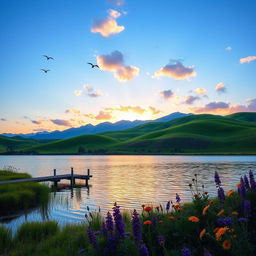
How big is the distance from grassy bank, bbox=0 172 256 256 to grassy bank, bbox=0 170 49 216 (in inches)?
333

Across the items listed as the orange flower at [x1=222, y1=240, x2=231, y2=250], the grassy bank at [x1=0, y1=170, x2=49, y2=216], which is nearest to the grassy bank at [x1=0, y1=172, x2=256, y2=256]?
the orange flower at [x1=222, y1=240, x2=231, y2=250]

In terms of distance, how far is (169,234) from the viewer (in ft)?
24.3

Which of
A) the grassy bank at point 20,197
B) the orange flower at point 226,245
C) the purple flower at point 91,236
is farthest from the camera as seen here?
the grassy bank at point 20,197

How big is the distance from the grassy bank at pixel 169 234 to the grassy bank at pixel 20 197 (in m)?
8.45

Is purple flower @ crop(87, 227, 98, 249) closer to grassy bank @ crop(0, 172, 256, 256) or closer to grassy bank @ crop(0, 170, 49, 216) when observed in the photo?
grassy bank @ crop(0, 172, 256, 256)

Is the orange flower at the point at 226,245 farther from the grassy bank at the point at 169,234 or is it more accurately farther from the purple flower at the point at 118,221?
the purple flower at the point at 118,221

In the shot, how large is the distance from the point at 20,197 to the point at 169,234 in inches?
625

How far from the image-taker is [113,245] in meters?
5.83

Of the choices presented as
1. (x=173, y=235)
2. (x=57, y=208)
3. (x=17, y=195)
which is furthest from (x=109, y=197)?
(x=173, y=235)

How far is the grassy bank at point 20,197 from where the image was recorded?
19.1 m

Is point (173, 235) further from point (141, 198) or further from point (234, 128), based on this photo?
point (234, 128)

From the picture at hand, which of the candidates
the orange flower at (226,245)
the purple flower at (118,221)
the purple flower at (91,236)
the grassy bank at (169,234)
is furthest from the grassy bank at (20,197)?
the orange flower at (226,245)

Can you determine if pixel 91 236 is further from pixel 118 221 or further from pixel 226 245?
pixel 226 245

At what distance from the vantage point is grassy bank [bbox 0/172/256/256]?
17.4ft
